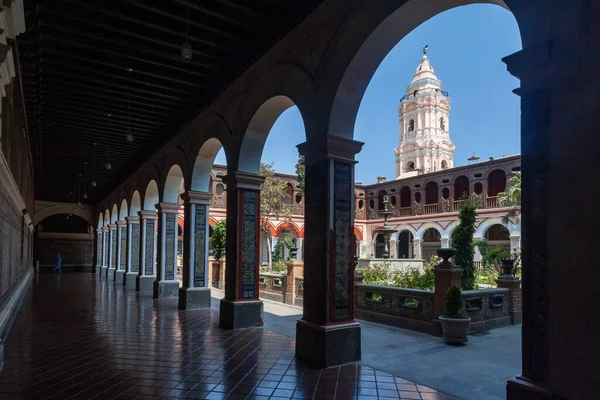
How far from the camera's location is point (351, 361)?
5.37m

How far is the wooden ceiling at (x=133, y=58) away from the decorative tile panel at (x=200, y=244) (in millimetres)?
2231

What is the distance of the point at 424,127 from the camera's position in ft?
123

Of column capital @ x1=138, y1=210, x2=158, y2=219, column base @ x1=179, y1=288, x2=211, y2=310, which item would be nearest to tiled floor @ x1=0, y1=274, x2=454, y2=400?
column base @ x1=179, y1=288, x2=211, y2=310

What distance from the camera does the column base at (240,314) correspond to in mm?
7473

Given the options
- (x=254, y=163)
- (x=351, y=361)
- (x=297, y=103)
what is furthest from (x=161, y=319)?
(x=297, y=103)

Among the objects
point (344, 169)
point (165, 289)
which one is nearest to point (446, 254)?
point (344, 169)

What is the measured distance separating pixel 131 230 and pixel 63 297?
4040 mm

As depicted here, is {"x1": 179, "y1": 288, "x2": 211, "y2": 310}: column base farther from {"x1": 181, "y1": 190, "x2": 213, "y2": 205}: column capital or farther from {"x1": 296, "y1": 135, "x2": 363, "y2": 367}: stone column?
{"x1": 296, "y1": 135, "x2": 363, "y2": 367}: stone column

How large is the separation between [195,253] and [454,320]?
19.5 feet

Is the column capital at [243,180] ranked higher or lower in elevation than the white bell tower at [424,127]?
lower

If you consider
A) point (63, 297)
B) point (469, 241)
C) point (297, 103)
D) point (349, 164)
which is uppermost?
point (297, 103)

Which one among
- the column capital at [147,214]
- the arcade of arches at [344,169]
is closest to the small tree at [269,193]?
the column capital at [147,214]

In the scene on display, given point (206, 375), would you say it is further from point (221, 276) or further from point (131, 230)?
point (131, 230)

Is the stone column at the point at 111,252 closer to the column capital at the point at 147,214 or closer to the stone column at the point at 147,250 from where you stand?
the stone column at the point at 147,250
